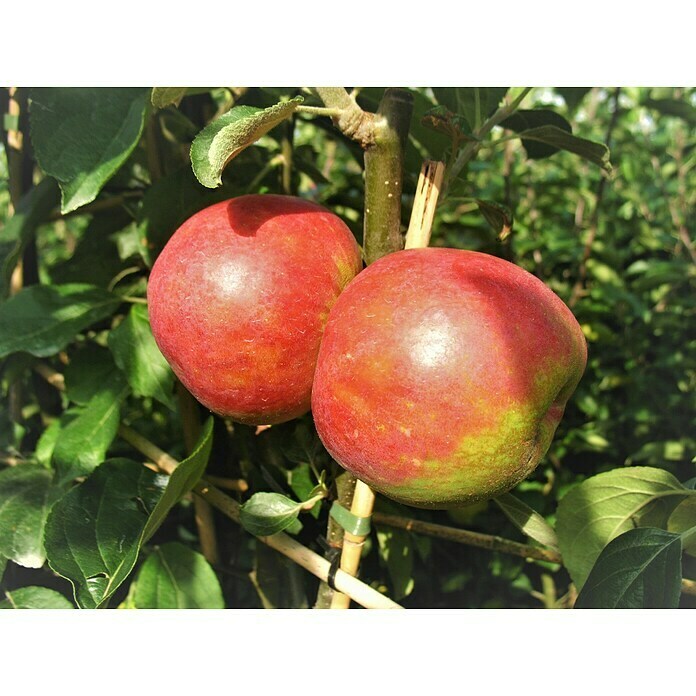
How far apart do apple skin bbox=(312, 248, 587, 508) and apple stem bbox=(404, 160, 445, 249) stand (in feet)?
0.23

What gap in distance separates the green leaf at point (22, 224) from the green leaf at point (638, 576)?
0.76 metres

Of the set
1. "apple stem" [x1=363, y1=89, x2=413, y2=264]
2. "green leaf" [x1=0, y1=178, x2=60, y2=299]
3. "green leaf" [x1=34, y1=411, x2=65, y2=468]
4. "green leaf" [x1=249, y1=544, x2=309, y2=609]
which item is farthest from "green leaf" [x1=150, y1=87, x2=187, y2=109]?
"green leaf" [x1=249, y1=544, x2=309, y2=609]

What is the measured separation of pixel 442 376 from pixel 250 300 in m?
0.18

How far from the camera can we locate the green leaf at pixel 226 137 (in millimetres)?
523

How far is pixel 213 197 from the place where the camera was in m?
0.82

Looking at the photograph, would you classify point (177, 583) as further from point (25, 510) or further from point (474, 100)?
point (474, 100)

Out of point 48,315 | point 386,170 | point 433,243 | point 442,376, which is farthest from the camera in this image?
point 433,243

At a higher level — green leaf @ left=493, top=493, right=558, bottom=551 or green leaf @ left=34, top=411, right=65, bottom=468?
green leaf @ left=493, top=493, right=558, bottom=551

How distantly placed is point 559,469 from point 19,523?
0.95m

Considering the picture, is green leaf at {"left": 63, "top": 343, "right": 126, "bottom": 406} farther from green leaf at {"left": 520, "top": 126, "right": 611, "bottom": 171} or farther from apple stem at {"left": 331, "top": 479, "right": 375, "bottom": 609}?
green leaf at {"left": 520, "top": 126, "right": 611, "bottom": 171}

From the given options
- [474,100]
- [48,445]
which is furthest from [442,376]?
[48,445]

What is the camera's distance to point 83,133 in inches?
26.7

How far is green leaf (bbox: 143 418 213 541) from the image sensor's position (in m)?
0.63
